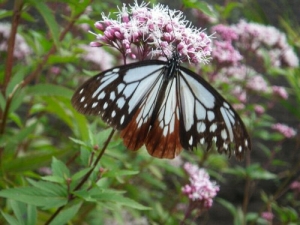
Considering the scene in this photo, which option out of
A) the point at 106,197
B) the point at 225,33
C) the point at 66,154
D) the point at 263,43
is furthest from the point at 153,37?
the point at 263,43

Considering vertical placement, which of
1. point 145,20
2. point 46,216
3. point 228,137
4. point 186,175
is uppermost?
point 145,20

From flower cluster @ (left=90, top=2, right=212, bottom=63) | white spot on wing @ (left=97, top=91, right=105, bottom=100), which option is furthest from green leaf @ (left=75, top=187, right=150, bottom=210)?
flower cluster @ (left=90, top=2, right=212, bottom=63)

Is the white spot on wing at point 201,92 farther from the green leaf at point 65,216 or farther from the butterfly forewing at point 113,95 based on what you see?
the green leaf at point 65,216

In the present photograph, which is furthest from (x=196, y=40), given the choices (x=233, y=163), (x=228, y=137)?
(x=233, y=163)

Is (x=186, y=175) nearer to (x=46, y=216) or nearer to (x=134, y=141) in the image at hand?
(x=46, y=216)

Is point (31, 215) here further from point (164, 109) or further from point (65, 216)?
point (164, 109)

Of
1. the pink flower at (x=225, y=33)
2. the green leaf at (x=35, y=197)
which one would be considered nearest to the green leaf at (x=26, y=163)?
the green leaf at (x=35, y=197)
